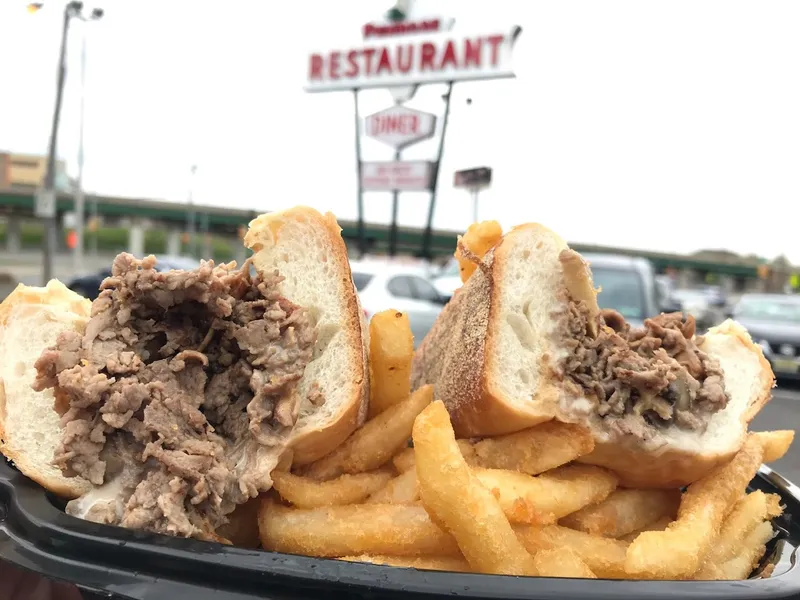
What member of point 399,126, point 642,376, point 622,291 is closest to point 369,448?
point 642,376

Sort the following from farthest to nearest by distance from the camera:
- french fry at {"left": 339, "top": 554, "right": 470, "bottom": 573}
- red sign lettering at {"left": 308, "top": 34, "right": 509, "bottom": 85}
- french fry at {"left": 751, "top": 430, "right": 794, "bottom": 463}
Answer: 1. red sign lettering at {"left": 308, "top": 34, "right": 509, "bottom": 85}
2. french fry at {"left": 751, "top": 430, "right": 794, "bottom": 463}
3. french fry at {"left": 339, "top": 554, "right": 470, "bottom": 573}

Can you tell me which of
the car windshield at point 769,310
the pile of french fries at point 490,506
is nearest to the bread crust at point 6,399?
the pile of french fries at point 490,506

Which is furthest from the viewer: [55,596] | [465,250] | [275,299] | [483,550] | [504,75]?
[504,75]

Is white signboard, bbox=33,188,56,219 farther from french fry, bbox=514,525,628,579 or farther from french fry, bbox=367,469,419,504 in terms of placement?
french fry, bbox=514,525,628,579

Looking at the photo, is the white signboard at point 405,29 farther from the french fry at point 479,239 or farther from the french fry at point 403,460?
the french fry at point 403,460

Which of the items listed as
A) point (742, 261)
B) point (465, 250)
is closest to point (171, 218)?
point (465, 250)

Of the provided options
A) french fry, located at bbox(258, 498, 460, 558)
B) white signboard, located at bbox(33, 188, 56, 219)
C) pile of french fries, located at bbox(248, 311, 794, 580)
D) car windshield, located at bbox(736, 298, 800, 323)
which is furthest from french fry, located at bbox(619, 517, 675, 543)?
white signboard, located at bbox(33, 188, 56, 219)

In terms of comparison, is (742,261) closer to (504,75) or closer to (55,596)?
(504,75)
